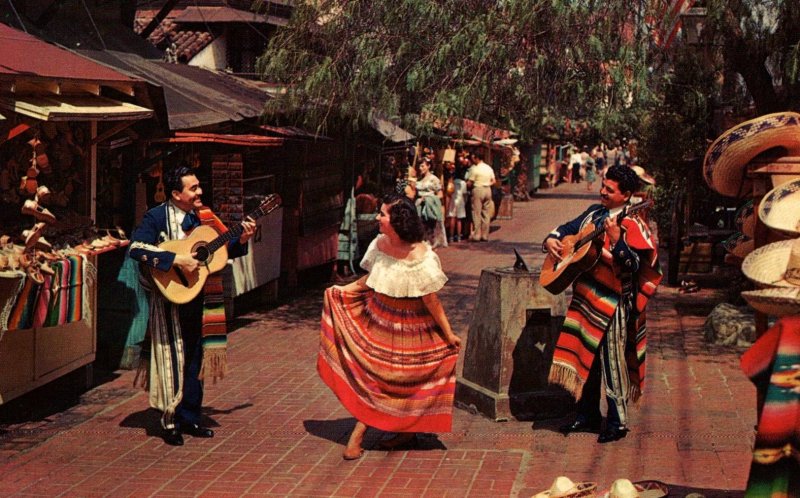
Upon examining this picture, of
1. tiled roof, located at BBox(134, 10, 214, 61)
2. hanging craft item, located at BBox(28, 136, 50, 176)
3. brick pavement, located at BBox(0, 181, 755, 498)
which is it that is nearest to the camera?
brick pavement, located at BBox(0, 181, 755, 498)

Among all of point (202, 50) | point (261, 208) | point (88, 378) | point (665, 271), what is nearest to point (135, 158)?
point (88, 378)

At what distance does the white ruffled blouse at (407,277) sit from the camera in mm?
7523

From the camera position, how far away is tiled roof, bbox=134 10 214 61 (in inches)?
883

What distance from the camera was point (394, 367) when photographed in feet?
25.0

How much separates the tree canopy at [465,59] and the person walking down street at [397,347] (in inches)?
199

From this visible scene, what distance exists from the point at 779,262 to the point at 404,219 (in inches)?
125

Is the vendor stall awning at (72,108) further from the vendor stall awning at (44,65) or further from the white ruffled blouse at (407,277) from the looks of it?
the white ruffled blouse at (407,277)

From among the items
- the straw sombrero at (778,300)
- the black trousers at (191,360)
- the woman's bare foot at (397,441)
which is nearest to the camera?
the straw sombrero at (778,300)

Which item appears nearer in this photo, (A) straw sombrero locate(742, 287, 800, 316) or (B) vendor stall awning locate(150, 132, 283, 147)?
(A) straw sombrero locate(742, 287, 800, 316)

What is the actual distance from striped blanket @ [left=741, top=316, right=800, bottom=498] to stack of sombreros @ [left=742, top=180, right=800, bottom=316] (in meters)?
0.09

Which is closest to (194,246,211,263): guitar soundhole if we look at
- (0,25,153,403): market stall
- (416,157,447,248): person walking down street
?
(0,25,153,403): market stall

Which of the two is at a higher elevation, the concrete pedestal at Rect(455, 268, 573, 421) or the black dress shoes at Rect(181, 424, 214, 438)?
the concrete pedestal at Rect(455, 268, 573, 421)

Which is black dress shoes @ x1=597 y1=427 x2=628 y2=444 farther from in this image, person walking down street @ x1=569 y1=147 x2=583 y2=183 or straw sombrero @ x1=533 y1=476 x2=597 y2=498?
person walking down street @ x1=569 y1=147 x2=583 y2=183

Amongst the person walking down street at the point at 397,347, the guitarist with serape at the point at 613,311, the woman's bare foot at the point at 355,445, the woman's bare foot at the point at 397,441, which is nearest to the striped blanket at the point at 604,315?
the guitarist with serape at the point at 613,311
